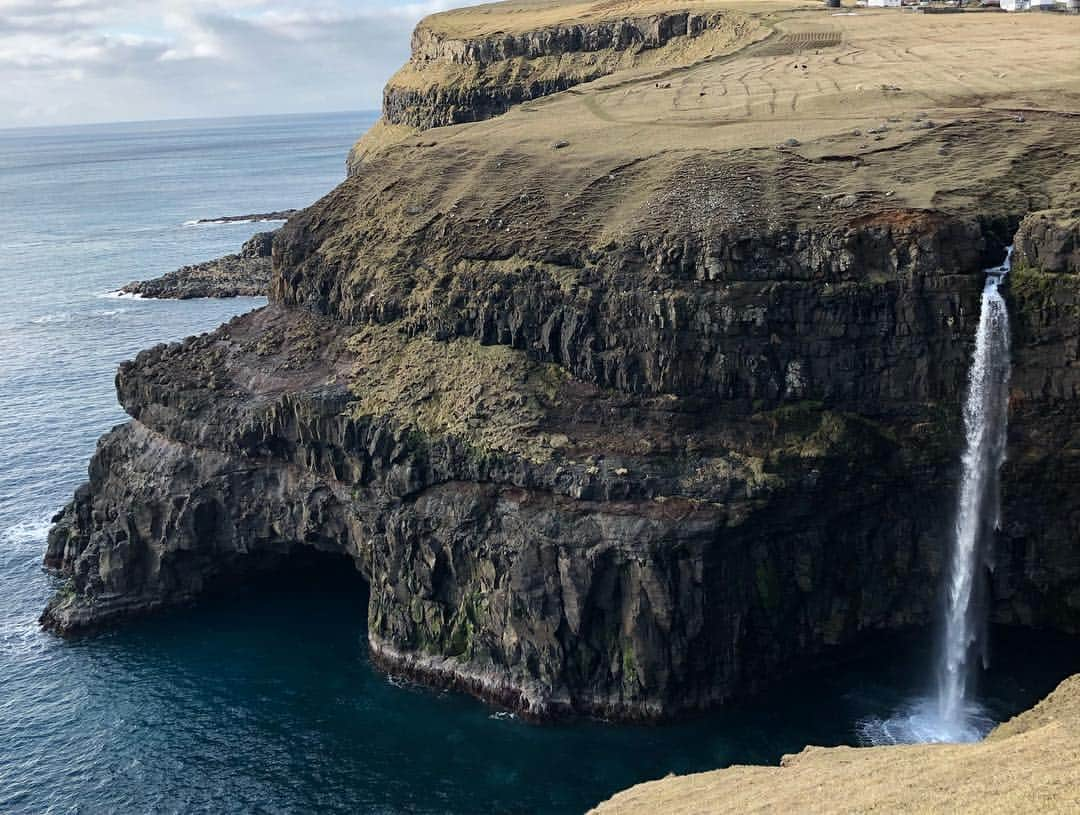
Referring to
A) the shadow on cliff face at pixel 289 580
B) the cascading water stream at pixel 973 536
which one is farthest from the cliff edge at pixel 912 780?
the shadow on cliff face at pixel 289 580

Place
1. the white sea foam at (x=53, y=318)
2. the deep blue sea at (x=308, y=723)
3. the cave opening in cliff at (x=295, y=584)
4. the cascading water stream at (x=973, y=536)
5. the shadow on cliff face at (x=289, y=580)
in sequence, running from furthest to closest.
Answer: the white sea foam at (x=53, y=318)
the shadow on cliff face at (x=289, y=580)
the cave opening in cliff at (x=295, y=584)
the cascading water stream at (x=973, y=536)
the deep blue sea at (x=308, y=723)

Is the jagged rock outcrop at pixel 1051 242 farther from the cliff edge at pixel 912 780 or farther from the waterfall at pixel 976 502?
the cliff edge at pixel 912 780

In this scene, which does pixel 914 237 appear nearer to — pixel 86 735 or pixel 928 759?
pixel 928 759

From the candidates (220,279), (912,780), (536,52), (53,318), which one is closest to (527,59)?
(536,52)

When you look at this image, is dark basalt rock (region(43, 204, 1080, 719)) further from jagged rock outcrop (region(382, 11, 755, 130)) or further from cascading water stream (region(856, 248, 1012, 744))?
jagged rock outcrop (region(382, 11, 755, 130))

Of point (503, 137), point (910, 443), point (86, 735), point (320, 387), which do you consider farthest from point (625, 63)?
point (86, 735)

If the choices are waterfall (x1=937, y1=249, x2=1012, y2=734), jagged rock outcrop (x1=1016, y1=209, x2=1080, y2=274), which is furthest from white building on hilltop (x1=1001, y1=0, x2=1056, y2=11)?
waterfall (x1=937, y1=249, x2=1012, y2=734)
